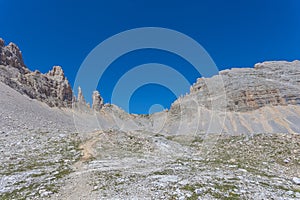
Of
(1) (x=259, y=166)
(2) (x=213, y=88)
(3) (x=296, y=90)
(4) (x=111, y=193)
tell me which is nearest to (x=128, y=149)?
(4) (x=111, y=193)

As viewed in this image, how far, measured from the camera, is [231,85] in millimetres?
118875

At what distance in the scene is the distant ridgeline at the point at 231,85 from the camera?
323 ft

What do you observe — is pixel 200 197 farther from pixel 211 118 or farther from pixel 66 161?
pixel 211 118

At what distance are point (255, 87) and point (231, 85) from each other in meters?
14.3

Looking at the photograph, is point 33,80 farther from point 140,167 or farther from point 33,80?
point 140,167

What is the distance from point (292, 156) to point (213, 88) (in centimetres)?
11784

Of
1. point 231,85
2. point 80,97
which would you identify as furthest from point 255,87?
point 80,97

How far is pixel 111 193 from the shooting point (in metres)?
11.3

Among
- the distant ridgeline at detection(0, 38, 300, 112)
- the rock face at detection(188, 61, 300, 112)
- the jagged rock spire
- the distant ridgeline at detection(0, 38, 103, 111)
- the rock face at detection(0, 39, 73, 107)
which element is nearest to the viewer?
the distant ridgeline at detection(0, 38, 300, 112)

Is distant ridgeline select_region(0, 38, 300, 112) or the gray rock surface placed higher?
distant ridgeline select_region(0, 38, 300, 112)

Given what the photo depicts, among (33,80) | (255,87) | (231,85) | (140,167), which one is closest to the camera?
(140,167)

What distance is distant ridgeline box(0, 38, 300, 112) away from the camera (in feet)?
323

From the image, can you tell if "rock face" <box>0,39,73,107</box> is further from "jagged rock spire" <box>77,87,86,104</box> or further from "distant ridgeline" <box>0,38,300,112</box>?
"jagged rock spire" <box>77,87,86,104</box>

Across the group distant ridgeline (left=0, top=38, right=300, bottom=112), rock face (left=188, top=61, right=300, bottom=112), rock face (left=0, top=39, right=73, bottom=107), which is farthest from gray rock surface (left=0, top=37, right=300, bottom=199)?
rock face (left=188, top=61, right=300, bottom=112)
